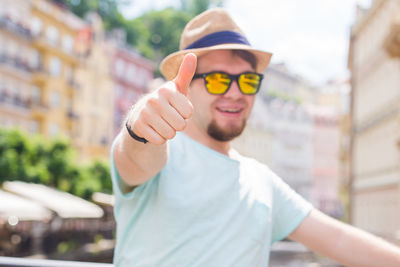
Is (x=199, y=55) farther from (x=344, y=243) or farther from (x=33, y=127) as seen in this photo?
(x=33, y=127)

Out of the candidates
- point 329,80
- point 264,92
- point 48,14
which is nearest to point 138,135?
point 48,14

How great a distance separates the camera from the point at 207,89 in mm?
1744

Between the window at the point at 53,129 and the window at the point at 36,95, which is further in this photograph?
the window at the point at 53,129

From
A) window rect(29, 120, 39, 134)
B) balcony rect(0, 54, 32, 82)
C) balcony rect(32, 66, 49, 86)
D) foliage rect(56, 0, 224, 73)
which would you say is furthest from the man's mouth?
foliage rect(56, 0, 224, 73)

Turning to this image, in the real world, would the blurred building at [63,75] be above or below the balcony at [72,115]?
above

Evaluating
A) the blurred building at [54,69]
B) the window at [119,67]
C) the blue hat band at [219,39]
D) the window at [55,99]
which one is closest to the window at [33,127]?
the blurred building at [54,69]

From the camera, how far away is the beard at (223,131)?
173 centimetres

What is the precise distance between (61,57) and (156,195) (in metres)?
34.5

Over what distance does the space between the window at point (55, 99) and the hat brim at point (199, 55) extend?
3300cm

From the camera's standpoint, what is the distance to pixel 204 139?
177 centimetres

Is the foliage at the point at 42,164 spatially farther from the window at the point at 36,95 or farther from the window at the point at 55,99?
the window at the point at 55,99

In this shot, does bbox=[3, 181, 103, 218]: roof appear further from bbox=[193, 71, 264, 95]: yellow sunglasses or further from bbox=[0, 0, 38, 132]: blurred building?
bbox=[0, 0, 38, 132]: blurred building

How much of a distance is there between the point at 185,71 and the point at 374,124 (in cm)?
2289

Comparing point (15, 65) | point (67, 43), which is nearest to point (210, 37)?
point (15, 65)
